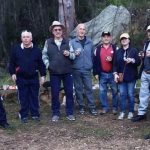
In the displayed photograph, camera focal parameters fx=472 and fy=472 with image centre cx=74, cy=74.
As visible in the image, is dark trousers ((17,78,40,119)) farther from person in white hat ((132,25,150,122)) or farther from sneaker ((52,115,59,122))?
person in white hat ((132,25,150,122))

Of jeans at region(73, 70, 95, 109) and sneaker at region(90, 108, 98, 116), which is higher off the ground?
jeans at region(73, 70, 95, 109)

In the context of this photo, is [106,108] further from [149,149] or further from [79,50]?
[149,149]

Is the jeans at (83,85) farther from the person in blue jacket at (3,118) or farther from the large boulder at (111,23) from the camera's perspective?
the large boulder at (111,23)

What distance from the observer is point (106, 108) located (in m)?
9.88

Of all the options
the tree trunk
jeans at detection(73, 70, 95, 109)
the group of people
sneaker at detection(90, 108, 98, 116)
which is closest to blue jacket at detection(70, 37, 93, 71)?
the group of people

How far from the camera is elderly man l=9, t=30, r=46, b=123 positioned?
8969mm

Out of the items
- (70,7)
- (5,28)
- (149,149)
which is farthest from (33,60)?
(5,28)

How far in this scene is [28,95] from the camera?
9234 mm

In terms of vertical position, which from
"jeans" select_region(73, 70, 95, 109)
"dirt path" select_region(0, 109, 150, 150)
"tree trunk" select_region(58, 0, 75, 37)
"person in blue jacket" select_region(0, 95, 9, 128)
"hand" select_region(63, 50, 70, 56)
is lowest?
"dirt path" select_region(0, 109, 150, 150)

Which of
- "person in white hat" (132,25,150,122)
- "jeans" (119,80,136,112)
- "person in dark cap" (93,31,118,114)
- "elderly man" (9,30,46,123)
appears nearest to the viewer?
"person in white hat" (132,25,150,122)

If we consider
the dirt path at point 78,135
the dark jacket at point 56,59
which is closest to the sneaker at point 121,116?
the dirt path at point 78,135

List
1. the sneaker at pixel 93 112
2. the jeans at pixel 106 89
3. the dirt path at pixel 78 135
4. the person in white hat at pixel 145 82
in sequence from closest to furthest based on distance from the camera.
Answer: the dirt path at pixel 78 135
the person in white hat at pixel 145 82
the jeans at pixel 106 89
the sneaker at pixel 93 112

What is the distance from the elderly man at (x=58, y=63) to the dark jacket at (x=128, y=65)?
0.92 m

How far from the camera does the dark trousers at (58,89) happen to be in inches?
363
